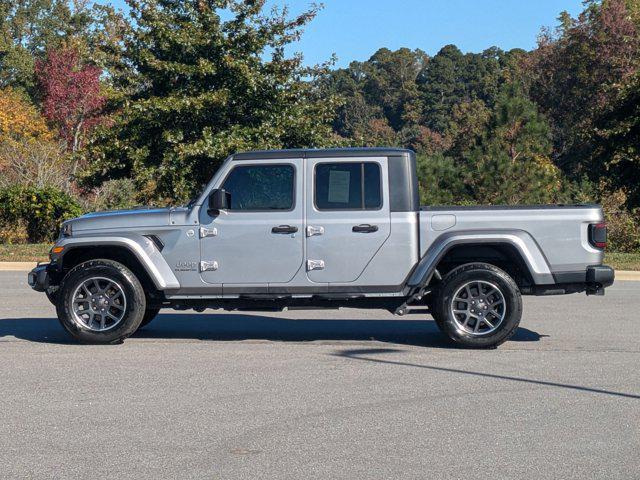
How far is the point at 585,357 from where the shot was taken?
390 inches

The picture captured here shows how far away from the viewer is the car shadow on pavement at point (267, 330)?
36.9ft

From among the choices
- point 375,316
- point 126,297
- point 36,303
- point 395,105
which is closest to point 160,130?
point 36,303

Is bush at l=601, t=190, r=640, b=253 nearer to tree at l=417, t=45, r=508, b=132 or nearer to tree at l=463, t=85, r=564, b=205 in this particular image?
tree at l=463, t=85, r=564, b=205

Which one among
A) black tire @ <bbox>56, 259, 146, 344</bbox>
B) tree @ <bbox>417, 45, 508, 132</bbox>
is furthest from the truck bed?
tree @ <bbox>417, 45, 508, 132</bbox>

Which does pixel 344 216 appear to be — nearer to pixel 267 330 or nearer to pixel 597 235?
Result: pixel 267 330

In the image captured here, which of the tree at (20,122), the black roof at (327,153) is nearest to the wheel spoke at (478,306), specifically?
the black roof at (327,153)

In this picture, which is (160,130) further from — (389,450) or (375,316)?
(389,450)

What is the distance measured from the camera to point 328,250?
1039 cm

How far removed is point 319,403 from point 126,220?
3.81m

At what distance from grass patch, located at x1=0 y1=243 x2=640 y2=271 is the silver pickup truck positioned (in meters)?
10.9

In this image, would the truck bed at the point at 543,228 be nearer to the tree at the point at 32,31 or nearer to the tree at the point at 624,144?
the tree at the point at 624,144

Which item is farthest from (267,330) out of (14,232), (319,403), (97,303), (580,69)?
(580,69)

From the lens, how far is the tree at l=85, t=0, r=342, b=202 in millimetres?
23469

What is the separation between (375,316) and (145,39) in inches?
535
